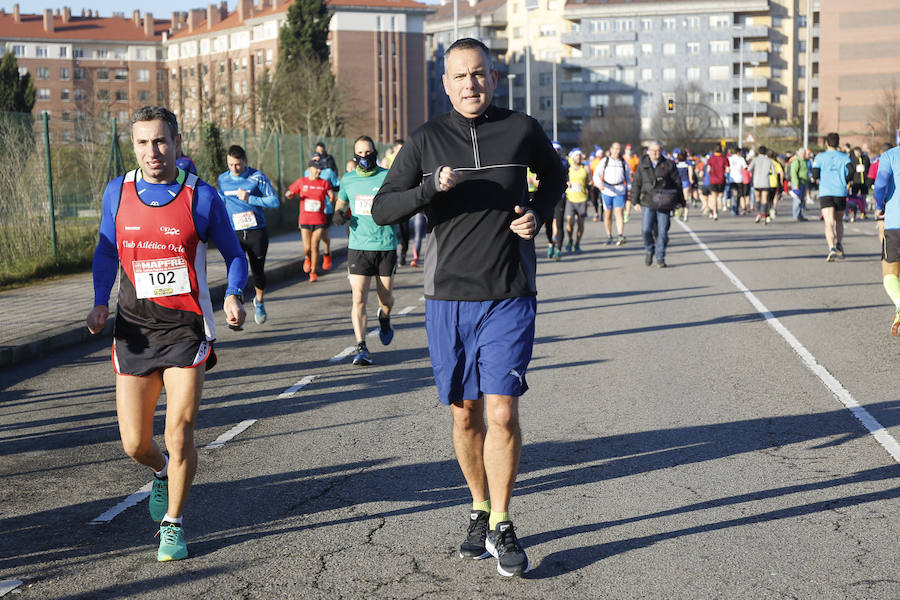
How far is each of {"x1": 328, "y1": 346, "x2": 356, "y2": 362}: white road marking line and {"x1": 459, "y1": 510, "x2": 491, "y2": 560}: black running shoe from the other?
18.0ft

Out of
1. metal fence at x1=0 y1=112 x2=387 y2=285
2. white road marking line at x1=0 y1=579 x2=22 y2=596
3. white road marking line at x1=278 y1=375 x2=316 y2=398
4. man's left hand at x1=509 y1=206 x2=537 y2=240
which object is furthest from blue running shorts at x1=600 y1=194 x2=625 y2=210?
white road marking line at x1=0 y1=579 x2=22 y2=596

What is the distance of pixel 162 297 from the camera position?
4910 mm

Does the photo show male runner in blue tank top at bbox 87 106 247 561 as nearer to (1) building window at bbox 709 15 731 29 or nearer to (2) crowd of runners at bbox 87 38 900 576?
(2) crowd of runners at bbox 87 38 900 576

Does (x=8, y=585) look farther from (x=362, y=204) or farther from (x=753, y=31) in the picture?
(x=753, y=31)

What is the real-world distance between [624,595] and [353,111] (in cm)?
7283

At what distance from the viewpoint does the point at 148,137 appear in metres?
4.79

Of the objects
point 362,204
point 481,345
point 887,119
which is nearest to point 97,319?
point 481,345

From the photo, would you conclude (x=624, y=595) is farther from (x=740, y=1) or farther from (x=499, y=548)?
(x=740, y=1)

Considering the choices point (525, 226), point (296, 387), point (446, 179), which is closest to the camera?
point (446, 179)

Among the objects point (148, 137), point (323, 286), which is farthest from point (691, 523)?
point (323, 286)

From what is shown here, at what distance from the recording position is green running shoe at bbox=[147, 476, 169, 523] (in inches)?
198

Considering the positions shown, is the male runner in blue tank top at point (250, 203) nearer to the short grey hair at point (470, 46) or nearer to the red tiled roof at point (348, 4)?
the short grey hair at point (470, 46)

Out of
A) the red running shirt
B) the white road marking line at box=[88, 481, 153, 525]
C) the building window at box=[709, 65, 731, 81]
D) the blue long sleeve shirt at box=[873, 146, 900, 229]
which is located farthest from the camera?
the building window at box=[709, 65, 731, 81]

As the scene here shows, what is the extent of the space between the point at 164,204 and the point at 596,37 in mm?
122016
